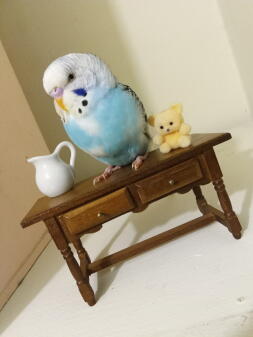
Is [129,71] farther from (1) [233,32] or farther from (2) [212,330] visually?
(2) [212,330]

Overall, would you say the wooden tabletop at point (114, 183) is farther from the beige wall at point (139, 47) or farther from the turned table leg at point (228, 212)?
the beige wall at point (139, 47)

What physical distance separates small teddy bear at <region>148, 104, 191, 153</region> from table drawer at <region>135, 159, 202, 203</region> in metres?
0.06

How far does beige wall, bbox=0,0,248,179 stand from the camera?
64.5 inches

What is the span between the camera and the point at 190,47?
1697mm

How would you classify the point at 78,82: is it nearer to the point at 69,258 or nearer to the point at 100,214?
the point at 100,214

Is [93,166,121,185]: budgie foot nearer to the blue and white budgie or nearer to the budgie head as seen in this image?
the blue and white budgie

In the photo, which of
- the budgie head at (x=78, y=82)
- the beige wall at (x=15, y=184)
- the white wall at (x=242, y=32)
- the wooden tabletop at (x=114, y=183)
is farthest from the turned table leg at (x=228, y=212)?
the white wall at (x=242, y=32)

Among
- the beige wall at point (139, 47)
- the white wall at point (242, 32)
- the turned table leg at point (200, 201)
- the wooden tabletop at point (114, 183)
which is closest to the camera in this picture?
the wooden tabletop at point (114, 183)

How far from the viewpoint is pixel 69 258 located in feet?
2.70

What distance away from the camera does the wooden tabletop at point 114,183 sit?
2.59 ft

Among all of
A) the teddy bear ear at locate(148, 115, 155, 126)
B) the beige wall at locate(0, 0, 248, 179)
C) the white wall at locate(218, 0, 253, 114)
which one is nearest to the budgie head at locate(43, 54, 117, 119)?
the teddy bear ear at locate(148, 115, 155, 126)

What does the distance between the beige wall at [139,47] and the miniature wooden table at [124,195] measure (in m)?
0.93

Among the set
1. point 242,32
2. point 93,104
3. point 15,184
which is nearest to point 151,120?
point 93,104

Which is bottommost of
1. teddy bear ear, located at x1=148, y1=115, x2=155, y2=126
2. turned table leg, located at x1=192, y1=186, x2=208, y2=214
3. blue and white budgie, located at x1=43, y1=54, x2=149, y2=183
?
turned table leg, located at x1=192, y1=186, x2=208, y2=214
